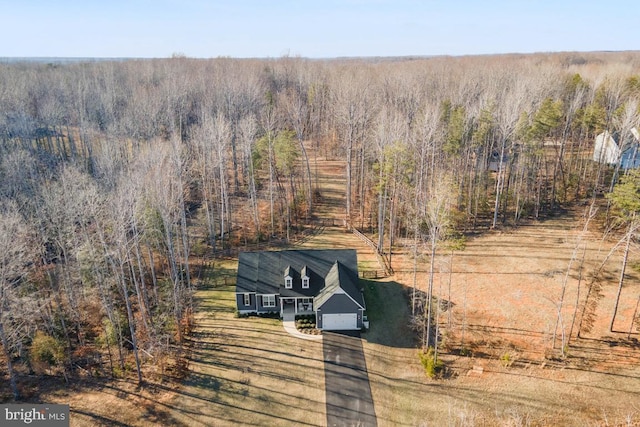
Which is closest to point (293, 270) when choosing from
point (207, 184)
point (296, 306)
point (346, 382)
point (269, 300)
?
point (296, 306)

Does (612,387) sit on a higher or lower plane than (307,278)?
lower

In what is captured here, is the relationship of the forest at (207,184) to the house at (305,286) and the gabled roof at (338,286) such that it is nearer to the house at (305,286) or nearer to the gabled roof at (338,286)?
the house at (305,286)

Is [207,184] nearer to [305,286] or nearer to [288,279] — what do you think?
[288,279]

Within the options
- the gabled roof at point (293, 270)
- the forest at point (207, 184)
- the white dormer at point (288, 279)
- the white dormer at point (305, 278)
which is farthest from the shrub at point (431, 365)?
the white dormer at point (288, 279)

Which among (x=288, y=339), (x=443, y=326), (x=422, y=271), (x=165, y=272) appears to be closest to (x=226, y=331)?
(x=288, y=339)

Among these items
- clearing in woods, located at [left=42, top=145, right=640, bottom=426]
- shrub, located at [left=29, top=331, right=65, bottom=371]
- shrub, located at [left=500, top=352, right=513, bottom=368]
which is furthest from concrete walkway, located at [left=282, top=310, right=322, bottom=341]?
shrub, located at [left=29, top=331, right=65, bottom=371]

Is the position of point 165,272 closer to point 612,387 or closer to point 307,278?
point 307,278
